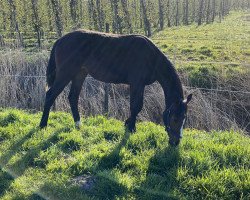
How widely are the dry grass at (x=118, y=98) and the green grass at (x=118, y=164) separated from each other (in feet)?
7.35

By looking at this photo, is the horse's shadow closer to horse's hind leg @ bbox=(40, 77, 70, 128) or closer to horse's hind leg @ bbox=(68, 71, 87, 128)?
horse's hind leg @ bbox=(40, 77, 70, 128)

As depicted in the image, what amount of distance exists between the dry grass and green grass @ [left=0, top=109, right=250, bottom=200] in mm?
2239

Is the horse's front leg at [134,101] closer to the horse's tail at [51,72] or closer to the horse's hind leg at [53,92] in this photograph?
the horse's hind leg at [53,92]

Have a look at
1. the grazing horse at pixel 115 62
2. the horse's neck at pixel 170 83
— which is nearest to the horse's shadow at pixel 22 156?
the grazing horse at pixel 115 62

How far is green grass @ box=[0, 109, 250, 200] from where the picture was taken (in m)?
4.13

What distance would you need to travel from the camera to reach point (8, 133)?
620 centimetres

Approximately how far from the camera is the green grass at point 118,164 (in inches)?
163

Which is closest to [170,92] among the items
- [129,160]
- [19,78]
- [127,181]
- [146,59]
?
[146,59]

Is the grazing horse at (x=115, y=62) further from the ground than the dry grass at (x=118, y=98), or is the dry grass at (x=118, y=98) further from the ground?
the grazing horse at (x=115, y=62)

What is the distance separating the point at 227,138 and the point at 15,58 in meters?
8.01

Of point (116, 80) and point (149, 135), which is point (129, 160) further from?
point (116, 80)

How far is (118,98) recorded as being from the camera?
948 cm

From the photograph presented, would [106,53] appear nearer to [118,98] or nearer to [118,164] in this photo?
[118,164]

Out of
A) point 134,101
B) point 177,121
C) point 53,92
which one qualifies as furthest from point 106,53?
point 177,121
